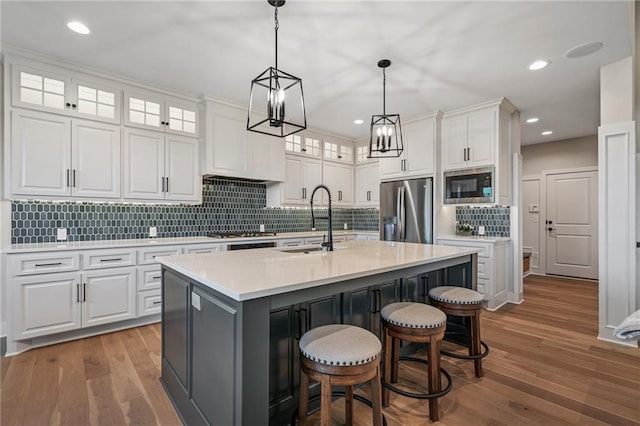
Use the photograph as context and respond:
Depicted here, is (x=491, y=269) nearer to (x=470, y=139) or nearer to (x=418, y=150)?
(x=470, y=139)

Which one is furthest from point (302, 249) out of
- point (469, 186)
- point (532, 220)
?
point (532, 220)

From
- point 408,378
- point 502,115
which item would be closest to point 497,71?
point 502,115

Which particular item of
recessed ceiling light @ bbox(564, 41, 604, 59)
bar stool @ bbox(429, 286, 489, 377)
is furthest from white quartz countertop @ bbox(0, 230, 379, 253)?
recessed ceiling light @ bbox(564, 41, 604, 59)

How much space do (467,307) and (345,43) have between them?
228 cm

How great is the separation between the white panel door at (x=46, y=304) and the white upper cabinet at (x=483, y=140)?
4585 millimetres

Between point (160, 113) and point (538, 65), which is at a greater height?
point (538, 65)

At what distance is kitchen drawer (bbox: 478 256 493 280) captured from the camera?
3793 mm

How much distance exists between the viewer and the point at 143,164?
341cm

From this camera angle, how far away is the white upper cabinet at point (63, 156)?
2.73 m

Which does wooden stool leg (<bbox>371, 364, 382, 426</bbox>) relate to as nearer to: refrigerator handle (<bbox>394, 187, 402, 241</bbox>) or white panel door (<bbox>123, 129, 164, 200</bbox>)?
white panel door (<bbox>123, 129, 164, 200</bbox>)

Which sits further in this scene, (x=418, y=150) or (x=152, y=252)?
(x=418, y=150)

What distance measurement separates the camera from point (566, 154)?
5855mm

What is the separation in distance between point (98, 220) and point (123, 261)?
2.21 feet

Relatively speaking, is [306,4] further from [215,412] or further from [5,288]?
[5,288]
